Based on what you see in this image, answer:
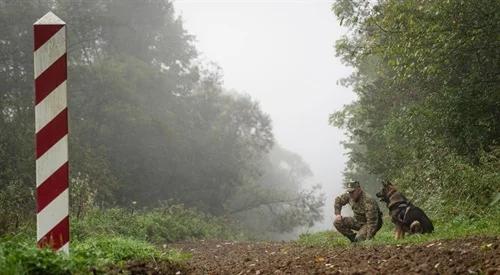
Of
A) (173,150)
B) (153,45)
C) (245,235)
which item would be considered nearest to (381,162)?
(245,235)

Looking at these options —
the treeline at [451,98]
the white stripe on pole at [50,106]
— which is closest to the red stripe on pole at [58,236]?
the white stripe on pole at [50,106]

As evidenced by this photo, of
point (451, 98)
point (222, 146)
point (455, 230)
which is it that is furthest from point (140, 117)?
point (455, 230)

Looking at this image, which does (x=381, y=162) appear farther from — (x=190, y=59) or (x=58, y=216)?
(x=190, y=59)

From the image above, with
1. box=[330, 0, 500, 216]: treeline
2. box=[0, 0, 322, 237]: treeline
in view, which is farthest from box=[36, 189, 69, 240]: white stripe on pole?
box=[0, 0, 322, 237]: treeline

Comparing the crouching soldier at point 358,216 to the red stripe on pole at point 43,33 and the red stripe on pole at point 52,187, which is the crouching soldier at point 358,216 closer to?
the red stripe on pole at point 52,187

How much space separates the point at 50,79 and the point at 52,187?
2.89 ft

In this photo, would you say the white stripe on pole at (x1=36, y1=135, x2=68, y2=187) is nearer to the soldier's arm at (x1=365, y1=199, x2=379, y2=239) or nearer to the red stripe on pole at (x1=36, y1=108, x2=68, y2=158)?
the red stripe on pole at (x1=36, y1=108, x2=68, y2=158)

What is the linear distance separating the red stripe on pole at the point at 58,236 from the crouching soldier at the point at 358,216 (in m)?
6.27

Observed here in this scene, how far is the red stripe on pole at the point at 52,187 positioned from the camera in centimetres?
392

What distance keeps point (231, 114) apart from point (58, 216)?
113ft

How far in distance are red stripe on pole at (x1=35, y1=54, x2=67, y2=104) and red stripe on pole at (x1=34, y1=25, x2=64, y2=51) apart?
0.68 feet

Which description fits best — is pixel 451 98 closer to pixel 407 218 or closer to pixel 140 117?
pixel 407 218

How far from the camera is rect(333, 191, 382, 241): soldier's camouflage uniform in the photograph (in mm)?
9391

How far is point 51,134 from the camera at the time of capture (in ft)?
13.1
